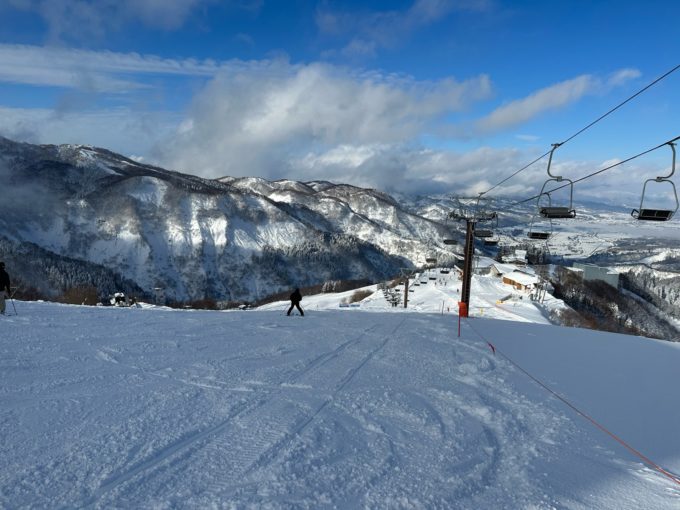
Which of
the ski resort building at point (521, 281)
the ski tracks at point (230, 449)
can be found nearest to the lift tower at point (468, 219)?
the ski tracks at point (230, 449)

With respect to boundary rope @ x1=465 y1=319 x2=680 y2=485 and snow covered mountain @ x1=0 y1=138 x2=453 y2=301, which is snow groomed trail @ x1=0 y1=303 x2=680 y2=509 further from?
snow covered mountain @ x1=0 y1=138 x2=453 y2=301

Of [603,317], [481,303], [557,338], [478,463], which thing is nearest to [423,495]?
[478,463]

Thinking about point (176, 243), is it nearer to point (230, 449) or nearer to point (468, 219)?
point (468, 219)

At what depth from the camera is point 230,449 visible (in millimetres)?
5477

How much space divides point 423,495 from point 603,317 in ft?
328

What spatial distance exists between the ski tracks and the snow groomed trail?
2cm

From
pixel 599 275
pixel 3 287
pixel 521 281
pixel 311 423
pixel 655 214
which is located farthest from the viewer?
pixel 599 275

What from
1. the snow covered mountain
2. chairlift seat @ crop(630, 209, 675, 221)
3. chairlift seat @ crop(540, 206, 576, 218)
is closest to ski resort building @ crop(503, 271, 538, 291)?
chairlift seat @ crop(540, 206, 576, 218)

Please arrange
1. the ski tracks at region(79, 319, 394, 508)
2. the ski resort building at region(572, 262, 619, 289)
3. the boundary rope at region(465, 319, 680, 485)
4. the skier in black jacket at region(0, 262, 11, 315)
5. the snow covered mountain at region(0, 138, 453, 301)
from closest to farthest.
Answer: the ski tracks at region(79, 319, 394, 508) < the boundary rope at region(465, 319, 680, 485) < the skier in black jacket at region(0, 262, 11, 315) < the ski resort building at region(572, 262, 619, 289) < the snow covered mountain at region(0, 138, 453, 301)

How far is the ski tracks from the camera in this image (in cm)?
460

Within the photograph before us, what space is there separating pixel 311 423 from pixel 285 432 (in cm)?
53

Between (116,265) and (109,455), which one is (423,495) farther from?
(116,265)

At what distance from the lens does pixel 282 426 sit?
20.5 feet

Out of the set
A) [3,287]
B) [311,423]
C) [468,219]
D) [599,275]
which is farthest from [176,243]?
[311,423]
